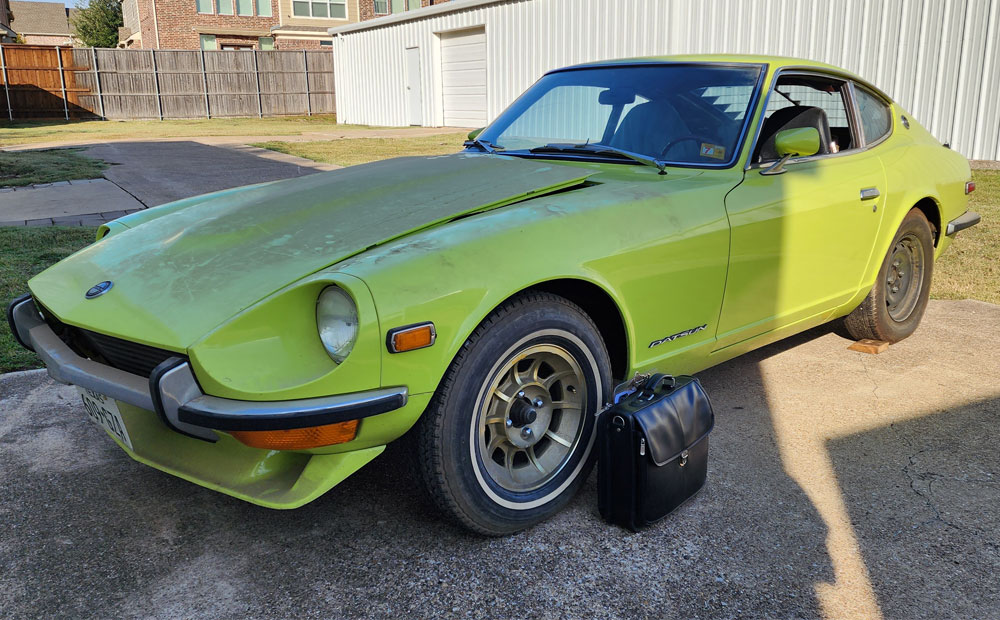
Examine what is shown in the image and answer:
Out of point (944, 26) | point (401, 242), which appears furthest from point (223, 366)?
point (944, 26)

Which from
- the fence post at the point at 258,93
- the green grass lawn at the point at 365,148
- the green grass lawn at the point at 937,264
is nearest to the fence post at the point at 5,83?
the fence post at the point at 258,93

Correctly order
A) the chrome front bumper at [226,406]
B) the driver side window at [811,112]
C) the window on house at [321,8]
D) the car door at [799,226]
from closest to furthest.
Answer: the chrome front bumper at [226,406]
the car door at [799,226]
the driver side window at [811,112]
the window on house at [321,8]

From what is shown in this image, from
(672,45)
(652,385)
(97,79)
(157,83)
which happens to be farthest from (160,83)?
(652,385)

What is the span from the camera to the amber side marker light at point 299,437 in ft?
6.64

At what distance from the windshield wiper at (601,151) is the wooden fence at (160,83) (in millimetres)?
27911

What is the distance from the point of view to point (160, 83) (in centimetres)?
2806

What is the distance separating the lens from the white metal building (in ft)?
34.6

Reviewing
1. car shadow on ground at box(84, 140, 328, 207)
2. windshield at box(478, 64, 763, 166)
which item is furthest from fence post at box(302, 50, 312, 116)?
windshield at box(478, 64, 763, 166)

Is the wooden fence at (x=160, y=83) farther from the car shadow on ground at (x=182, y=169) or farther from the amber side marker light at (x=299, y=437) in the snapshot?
the amber side marker light at (x=299, y=437)

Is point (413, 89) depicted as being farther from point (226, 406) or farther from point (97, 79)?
point (226, 406)

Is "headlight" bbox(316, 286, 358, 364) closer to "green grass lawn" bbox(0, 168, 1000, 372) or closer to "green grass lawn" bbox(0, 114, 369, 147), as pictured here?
"green grass lawn" bbox(0, 168, 1000, 372)

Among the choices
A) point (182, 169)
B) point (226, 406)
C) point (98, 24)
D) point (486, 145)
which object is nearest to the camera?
point (226, 406)

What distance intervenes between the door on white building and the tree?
34.4 m

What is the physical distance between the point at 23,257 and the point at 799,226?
5.49 meters
